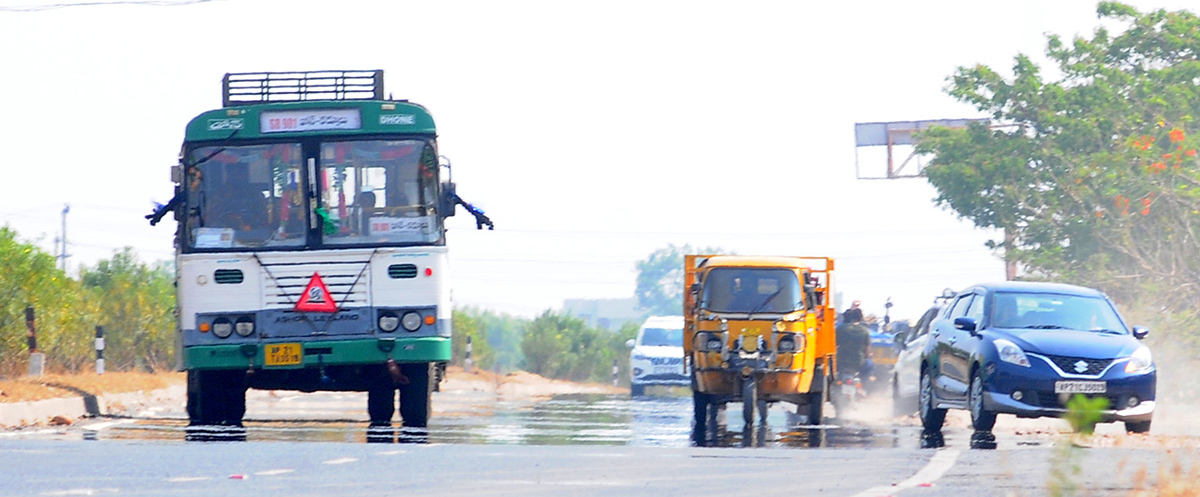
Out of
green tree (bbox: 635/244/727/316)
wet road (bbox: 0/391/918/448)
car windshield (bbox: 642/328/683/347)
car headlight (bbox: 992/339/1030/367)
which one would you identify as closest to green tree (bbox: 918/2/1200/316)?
car windshield (bbox: 642/328/683/347)

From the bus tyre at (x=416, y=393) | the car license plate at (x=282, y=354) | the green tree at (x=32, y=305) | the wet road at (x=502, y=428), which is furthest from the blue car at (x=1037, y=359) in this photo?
the green tree at (x=32, y=305)

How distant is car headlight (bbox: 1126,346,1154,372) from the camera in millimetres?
16344

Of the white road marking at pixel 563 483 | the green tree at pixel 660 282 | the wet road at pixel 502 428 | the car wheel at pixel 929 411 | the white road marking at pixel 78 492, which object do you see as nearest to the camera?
the white road marking at pixel 78 492

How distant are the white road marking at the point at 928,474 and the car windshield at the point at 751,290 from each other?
19.6 ft

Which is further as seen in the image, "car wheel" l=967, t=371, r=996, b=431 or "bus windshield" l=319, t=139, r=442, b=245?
"bus windshield" l=319, t=139, r=442, b=245

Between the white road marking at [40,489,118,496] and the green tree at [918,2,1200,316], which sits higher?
the green tree at [918,2,1200,316]

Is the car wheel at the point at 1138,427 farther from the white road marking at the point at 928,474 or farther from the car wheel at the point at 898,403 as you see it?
the car wheel at the point at 898,403

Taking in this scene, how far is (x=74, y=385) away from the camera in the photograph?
2138 cm

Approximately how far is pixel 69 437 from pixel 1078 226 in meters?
29.2

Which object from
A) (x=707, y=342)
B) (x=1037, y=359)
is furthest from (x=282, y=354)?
(x=1037, y=359)

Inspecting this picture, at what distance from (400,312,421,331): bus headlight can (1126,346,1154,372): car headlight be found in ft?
22.1

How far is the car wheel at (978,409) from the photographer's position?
653 inches

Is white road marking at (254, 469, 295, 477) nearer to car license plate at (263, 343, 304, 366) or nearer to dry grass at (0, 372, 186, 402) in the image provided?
car license plate at (263, 343, 304, 366)

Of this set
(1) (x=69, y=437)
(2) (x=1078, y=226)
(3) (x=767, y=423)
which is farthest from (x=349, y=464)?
(2) (x=1078, y=226)
